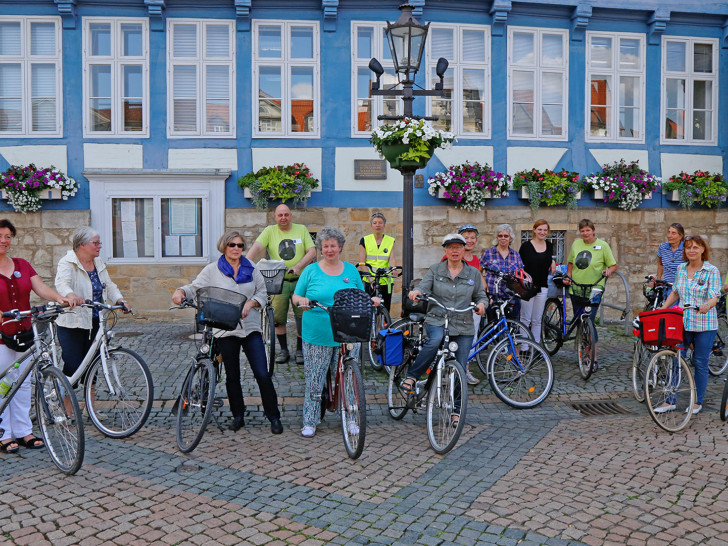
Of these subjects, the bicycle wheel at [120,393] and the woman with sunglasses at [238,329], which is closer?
the bicycle wheel at [120,393]

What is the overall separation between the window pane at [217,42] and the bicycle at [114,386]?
7.50 meters

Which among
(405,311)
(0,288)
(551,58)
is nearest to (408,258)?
(405,311)

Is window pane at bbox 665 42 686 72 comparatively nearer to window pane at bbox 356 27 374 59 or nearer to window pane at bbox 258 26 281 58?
window pane at bbox 356 27 374 59

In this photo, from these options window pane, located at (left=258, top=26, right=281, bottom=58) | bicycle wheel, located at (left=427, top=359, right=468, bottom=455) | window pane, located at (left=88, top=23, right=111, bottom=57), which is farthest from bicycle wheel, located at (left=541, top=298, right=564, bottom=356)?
window pane, located at (left=88, top=23, right=111, bottom=57)

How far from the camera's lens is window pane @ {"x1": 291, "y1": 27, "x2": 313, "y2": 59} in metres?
12.2

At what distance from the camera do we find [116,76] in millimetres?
11891

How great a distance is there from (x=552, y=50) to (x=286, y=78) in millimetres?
4838

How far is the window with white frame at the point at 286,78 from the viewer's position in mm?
12094

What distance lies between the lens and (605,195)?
12.5 m

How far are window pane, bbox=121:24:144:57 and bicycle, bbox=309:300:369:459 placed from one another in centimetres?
831

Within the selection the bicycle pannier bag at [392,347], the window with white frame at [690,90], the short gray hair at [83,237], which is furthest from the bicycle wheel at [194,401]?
the window with white frame at [690,90]

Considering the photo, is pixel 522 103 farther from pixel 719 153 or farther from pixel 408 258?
pixel 408 258

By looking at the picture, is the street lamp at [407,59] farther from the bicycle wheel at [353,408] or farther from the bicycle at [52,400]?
the bicycle at [52,400]

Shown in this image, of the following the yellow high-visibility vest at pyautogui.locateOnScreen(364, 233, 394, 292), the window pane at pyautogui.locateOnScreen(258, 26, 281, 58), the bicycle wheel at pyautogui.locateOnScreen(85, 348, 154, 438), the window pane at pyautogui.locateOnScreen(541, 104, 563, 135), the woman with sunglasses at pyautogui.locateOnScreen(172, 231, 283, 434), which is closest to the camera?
the bicycle wheel at pyautogui.locateOnScreen(85, 348, 154, 438)
